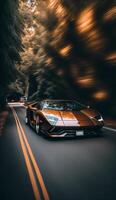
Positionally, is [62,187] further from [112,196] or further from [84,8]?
[84,8]

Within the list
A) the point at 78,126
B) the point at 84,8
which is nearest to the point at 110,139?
the point at 78,126

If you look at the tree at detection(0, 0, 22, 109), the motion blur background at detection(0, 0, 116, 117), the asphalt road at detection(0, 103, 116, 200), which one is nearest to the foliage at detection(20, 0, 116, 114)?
the motion blur background at detection(0, 0, 116, 117)

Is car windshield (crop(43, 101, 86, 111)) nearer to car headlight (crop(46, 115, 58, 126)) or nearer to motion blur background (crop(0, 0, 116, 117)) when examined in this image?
car headlight (crop(46, 115, 58, 126))

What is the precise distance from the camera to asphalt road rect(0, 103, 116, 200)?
16.8 feet

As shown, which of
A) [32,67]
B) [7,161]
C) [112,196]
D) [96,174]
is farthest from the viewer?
[32,67]

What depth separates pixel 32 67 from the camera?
41062 millimetres

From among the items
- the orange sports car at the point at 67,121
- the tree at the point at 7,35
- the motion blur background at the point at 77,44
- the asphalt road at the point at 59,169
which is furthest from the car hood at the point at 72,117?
the tree at the point at 7,35

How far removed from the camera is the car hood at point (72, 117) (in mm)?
10102

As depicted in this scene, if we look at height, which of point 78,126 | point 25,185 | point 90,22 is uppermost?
point 90,22

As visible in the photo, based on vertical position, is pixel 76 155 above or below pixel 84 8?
below

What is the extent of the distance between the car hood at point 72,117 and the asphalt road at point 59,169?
0.55 metres

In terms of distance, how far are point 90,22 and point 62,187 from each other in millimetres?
13281

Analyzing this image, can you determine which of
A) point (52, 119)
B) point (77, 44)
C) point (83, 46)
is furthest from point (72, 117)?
point (77, 44)

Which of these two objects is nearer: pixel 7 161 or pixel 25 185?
pixel 25 185
